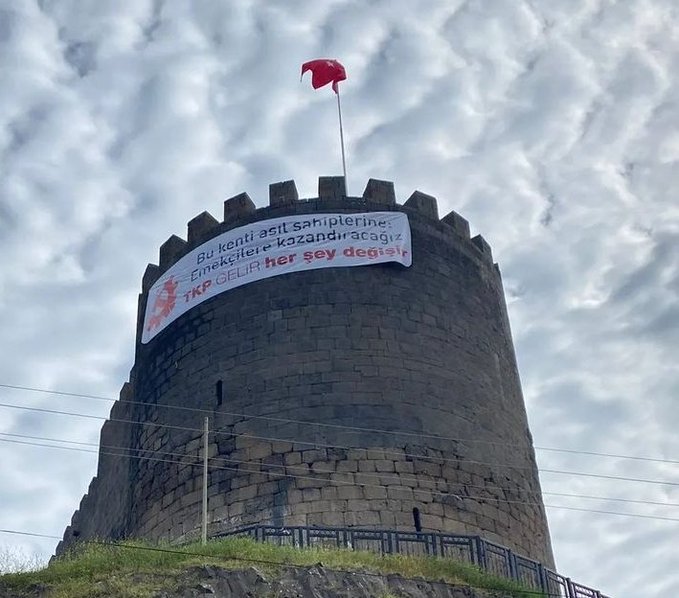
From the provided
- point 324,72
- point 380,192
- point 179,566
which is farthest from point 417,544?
point 324,72

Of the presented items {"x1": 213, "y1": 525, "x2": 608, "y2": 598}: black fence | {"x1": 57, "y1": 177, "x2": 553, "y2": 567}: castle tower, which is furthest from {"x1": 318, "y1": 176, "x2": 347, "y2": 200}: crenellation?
{"x1": 213, "y1": 525, "x2": 608, "y2": 598}: black fence

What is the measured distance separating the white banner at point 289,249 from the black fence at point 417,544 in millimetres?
4302

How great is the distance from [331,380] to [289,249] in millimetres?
2442

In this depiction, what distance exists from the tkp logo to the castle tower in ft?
0.12

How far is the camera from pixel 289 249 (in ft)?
53.2

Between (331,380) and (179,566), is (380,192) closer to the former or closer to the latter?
(331,380)

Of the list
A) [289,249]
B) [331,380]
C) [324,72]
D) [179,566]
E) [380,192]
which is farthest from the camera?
[324,72]

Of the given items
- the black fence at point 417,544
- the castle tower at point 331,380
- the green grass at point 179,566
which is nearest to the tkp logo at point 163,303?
the castle tower at point 331,380

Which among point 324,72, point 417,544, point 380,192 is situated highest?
point 324,72

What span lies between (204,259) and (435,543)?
629 cm

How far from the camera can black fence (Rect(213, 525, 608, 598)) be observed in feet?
42.4

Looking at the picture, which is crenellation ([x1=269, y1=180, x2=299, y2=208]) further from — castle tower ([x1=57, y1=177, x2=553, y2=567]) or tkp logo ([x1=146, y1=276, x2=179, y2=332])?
tkp logo ([x1=146, y1=276, x2=179, y2=332])

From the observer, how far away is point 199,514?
48.0 feet

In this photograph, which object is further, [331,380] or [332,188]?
[332,188]
